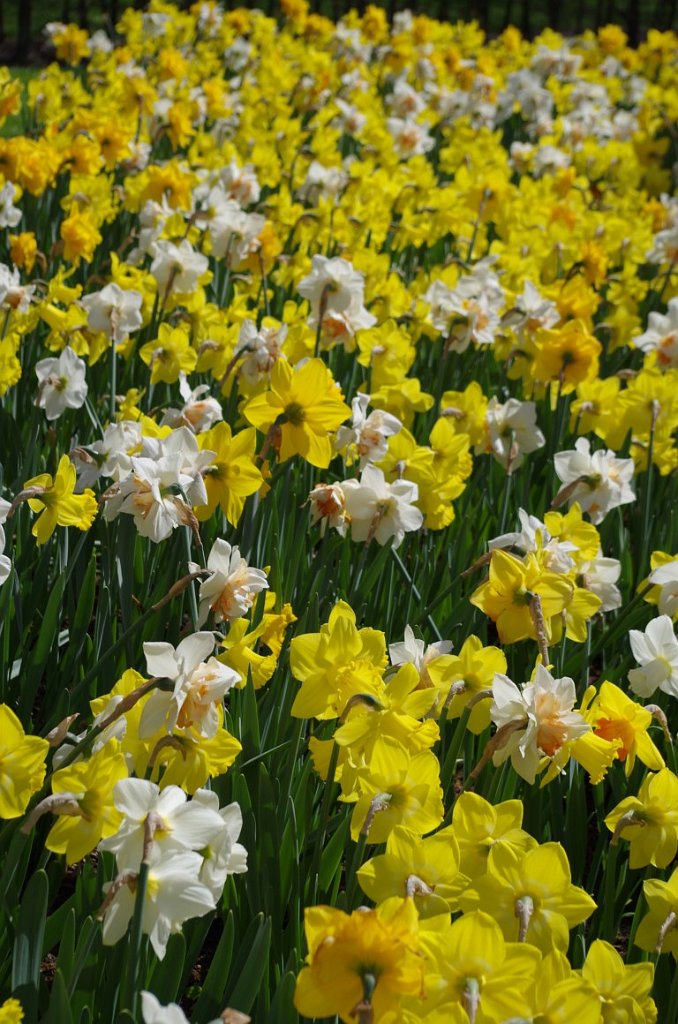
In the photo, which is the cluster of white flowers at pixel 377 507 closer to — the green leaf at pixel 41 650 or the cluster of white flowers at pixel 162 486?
the cluster of white flowers at pixel 162 486

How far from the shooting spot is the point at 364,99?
802cm

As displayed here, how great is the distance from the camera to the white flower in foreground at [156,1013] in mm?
994

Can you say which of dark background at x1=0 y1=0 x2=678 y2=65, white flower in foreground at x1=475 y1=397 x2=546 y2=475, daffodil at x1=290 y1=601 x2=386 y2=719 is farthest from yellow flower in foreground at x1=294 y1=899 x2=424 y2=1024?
dark background at x1=0 y1=0 x2=678 y2=65

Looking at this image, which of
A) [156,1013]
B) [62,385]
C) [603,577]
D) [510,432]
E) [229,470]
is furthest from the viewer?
[510,432]

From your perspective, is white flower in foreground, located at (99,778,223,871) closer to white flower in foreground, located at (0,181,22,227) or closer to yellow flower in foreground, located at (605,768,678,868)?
yellow flower in foreground, located at (605,768,678,868)

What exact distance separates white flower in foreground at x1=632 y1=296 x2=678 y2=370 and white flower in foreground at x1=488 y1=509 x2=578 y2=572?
1638 millimetres

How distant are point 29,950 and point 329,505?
39.5 inches

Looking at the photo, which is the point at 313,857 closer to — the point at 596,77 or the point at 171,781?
the point at 171,781

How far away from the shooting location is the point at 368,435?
8.04 ft

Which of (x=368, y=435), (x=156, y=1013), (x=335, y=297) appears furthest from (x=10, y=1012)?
(x=335, y=297)

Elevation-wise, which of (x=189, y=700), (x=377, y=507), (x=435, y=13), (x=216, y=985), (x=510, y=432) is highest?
(x=435, y=13)

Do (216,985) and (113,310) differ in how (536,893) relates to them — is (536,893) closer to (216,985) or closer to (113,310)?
(216,985)

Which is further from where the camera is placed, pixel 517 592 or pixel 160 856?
pixel 517 592

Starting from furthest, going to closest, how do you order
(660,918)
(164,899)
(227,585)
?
(227,585), (660,918), (164,899)
